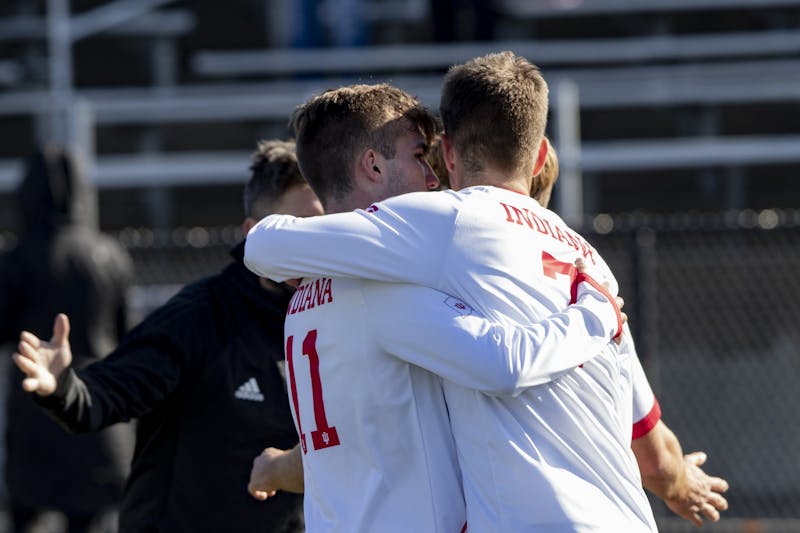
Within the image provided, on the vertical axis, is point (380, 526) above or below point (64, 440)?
above

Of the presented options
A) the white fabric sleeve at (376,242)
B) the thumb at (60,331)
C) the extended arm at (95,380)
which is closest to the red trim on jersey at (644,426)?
the white fabric sleeve at (376,242)

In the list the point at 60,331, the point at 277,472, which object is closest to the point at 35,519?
the point at 60,331

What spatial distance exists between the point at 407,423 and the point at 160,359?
113 centimetres

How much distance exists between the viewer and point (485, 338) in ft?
8.02

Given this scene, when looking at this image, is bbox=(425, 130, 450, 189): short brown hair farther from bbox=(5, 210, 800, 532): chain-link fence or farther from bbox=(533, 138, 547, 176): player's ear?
bbox=(5, 210, 800, 532): chain-link fence

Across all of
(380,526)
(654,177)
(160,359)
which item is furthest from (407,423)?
(654,177)

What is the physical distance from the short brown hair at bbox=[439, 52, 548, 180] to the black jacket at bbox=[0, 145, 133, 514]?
357 cm

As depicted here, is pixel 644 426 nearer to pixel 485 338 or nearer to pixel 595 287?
pixel 595 287

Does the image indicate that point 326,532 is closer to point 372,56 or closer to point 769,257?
point 769,257

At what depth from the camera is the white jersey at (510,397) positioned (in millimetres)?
2486

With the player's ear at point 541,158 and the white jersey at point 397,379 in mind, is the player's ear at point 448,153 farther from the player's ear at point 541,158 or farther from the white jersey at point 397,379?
the white jersey at point 397,379

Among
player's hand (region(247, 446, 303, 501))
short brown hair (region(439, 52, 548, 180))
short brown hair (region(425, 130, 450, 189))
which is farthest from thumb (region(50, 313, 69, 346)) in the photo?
short brown hair (region(439, 52, 548, 180))

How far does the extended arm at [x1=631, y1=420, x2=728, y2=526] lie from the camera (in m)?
3.05

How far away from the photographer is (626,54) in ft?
35.2
